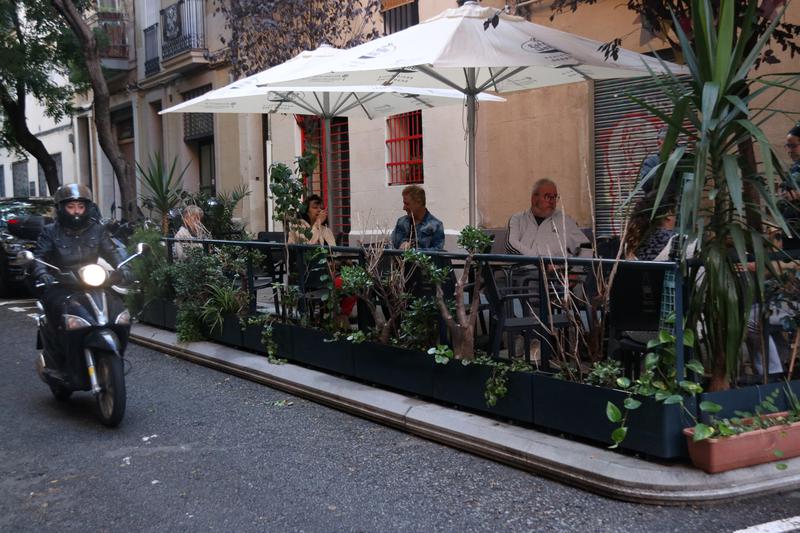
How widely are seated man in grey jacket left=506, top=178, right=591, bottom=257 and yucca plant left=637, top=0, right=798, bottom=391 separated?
265cm

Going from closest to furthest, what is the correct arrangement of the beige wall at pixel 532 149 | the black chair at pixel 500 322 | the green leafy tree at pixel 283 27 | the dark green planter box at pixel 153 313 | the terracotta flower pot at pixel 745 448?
the terracotta flower pot at pixel 745 448 → the black chair at pixel 500 322 → the dark green planter box at pixel 153 313 → the beige wall at pixel 532 149 → the green leafy tree at pixel 283 27

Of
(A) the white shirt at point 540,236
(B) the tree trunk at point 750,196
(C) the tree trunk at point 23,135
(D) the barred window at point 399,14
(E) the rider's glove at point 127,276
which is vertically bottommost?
(E) the rider's glove at point 127,276

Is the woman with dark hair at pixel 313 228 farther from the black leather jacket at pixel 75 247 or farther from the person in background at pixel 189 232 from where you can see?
the black leather jacket at pixel 75 247

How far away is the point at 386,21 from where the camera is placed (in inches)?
562

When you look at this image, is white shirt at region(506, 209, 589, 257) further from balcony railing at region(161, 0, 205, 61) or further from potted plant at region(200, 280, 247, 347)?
balcony railing at region(161, 0, 205, 61)

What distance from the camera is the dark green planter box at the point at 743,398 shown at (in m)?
4.54

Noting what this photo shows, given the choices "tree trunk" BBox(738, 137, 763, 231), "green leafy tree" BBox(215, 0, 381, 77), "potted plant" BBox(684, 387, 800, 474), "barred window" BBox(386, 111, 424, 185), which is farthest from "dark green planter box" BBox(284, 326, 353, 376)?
"barred window" BBox(386, 111, 424, 185)

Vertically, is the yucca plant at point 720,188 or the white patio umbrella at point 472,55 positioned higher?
the white patio umbrella at point 472,55

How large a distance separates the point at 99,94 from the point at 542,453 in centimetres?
1225

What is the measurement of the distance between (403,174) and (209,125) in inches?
307

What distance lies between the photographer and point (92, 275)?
6125 mm

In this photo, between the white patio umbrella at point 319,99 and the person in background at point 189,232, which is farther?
the person in background at point 189,232

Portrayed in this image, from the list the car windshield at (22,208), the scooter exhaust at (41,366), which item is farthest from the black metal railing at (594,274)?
the car windshield at (22,208)

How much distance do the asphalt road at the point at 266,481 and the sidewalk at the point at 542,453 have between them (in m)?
0.07
